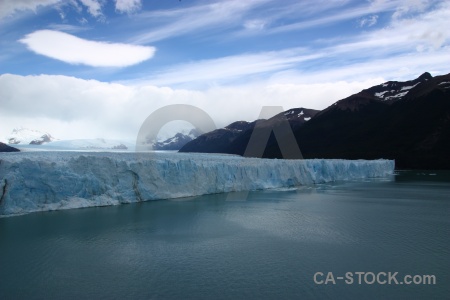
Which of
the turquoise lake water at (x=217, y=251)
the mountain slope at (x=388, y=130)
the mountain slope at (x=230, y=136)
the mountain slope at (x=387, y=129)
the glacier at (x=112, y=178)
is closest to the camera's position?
the turquoise lake water at (x=217, y=251)

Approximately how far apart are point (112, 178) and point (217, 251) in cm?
908

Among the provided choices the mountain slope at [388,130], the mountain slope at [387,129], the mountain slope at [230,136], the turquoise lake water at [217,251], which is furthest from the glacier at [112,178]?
the mountain slope at [230,136]

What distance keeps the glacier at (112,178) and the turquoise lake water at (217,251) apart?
848 millimetres

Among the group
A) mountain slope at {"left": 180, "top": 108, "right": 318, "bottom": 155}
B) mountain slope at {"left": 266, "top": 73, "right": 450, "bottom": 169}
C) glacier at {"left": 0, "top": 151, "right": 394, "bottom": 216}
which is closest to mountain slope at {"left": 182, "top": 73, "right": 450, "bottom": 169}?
mountain slope at {"left": 266, "top": 73, "right": 450, "bottom": 169}

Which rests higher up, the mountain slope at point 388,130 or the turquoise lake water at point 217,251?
the mountain slope at point 388,130

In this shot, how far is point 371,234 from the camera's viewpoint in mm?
12234

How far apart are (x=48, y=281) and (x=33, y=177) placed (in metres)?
8.40

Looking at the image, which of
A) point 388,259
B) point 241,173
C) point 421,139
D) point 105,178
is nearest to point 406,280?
point 388,259

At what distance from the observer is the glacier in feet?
47.8

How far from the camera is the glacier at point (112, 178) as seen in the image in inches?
573

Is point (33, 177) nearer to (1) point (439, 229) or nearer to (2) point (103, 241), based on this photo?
(2) point (103, 241)

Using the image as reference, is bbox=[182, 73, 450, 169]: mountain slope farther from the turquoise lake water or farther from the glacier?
the turquoise lake water

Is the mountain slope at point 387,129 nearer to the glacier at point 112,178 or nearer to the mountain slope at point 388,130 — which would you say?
the mountain slope at point 388,130

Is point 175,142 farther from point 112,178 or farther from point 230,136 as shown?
point 112,178
